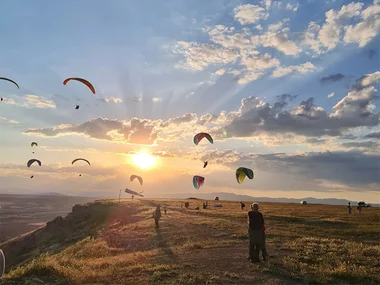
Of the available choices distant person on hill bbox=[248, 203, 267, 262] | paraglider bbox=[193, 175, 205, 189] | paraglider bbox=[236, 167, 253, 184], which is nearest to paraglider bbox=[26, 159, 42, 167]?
paraglider bbox=[193, 175, 205, 189]

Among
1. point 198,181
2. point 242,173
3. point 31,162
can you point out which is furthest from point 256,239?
point 31,162

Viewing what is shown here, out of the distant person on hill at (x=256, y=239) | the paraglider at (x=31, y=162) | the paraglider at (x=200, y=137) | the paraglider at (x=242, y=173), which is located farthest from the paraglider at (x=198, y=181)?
the distant person on hill at (x=256, y=239)

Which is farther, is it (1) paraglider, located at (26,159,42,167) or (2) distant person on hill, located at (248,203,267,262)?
(1) paraglider, located at (26,159,42,167)

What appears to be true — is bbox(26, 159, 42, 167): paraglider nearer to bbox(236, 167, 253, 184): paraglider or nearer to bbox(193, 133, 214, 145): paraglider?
bbox(193, 133, 214, 145): paraglider

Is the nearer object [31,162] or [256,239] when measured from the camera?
[256,239]

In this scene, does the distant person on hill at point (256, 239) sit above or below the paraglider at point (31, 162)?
below

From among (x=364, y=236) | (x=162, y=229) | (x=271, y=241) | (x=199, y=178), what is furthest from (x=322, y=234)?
(x=199, y=178)

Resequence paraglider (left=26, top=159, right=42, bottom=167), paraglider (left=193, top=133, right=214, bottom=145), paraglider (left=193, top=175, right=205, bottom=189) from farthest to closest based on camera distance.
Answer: paraglider (left=193, top=175, right=205, bottom=189) < paraglider (left=26, top=159, right=42, bottom=167) < paraglider (left=193, top=133, right=214, bottom=145)

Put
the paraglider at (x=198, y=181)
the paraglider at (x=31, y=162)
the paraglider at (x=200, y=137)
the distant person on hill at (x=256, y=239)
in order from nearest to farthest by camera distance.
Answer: the distant person on hill at (x=256, y=239)
the paraglider at (x=200, y=137)
the paraglider at (x=31, y=162)
the paraglider at (x=198, y=181)

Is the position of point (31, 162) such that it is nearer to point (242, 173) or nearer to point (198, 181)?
point (198, 181)

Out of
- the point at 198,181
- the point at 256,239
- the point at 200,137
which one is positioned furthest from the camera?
the point at 198,181

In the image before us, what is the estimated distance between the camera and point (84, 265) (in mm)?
18203

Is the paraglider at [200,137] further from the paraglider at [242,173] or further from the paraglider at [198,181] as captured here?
the paraglider at [198,181]

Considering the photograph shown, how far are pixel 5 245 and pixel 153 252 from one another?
5427 cm
